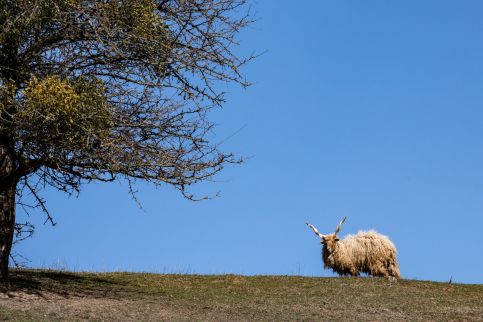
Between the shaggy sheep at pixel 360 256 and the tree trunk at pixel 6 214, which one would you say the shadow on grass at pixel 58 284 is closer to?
the tree trunk at pixel 6 214

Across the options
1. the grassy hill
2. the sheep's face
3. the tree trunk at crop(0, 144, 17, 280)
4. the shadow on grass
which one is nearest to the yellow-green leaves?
the tree trunk at crop(0, 144, 17, 280)

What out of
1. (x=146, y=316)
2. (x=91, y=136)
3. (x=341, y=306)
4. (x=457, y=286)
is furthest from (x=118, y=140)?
(x=457, y=286)

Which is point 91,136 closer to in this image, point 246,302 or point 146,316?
point 146,316

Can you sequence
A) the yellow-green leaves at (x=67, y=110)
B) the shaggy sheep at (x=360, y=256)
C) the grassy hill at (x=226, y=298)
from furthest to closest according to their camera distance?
the shaggy sheep at (x=360, y=256), the grassy hill at (x=226, y=298), the yellow-green leaves at (x=67, y=110)

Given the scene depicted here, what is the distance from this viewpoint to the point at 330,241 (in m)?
25.9

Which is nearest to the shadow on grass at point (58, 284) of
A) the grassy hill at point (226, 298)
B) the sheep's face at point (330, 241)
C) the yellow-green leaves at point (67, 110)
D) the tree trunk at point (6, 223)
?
the grassy hill at point (226, 298)

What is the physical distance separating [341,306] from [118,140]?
266 inches

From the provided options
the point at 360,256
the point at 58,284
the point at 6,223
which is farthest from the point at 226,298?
the point at 360,256

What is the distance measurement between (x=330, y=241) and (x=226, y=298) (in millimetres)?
8497

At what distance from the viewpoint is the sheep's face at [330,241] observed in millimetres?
25828

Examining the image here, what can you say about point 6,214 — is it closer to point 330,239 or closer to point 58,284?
point 58,284

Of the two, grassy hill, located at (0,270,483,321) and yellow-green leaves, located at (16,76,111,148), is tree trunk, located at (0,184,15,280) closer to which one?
grassy hill, located at (0,270,483,321)

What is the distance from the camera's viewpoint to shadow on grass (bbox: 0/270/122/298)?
17.2 m

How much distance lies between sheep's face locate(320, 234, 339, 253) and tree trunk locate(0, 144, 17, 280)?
11952 millimetres
